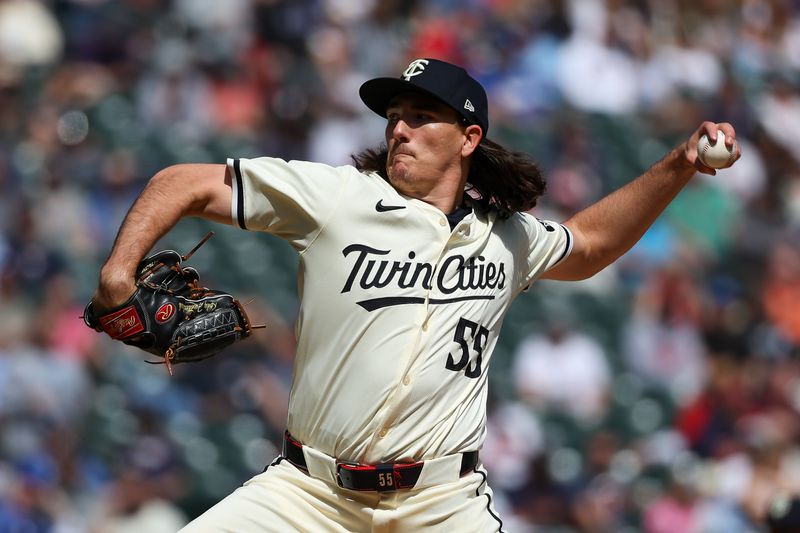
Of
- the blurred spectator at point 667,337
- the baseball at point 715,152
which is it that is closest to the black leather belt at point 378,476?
the baseball at point 715,152

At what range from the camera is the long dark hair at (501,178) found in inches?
158

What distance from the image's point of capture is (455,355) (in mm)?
3666

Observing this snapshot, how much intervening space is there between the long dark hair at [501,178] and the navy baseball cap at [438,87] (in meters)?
0.13

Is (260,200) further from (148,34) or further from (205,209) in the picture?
(148,34)

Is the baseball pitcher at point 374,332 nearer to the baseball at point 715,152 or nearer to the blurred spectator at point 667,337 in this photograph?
the baseball at point 715,152

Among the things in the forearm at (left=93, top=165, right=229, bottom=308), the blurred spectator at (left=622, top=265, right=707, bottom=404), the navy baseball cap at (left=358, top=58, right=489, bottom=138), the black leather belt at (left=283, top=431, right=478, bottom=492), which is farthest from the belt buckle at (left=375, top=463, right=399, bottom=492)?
the blurred spectator at (left=622, top=265, right=707, bottom=404)

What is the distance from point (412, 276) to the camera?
3.63 metres

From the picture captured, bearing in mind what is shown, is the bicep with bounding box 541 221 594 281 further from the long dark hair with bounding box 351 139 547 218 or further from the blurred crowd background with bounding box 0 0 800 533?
the blurred crowd background with bounding box 0 0 800 533

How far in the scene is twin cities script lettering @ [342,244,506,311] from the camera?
358 centimetres

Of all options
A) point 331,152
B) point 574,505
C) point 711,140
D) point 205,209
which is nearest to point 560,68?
point 331,152

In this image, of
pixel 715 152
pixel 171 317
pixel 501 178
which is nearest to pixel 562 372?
pixel 501 178

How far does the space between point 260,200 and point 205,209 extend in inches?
6.2

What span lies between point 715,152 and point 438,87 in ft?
2.94

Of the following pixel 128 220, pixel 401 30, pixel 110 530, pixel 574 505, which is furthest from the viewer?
pixel 401 30
